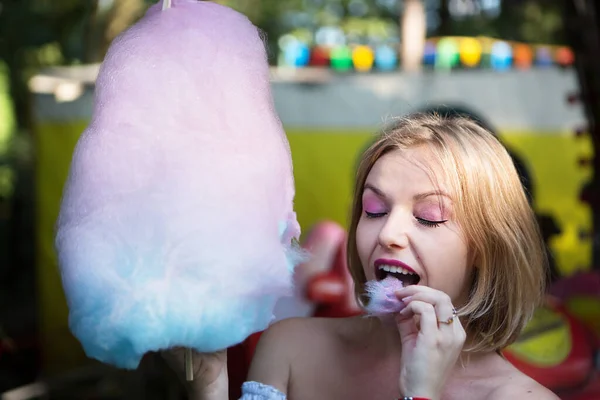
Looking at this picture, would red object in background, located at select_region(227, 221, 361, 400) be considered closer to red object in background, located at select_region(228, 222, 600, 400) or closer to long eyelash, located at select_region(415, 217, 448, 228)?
red object in background, located at select_region(228, 222, 600, 400)

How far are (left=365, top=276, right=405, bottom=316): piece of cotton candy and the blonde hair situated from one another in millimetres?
Result: 140

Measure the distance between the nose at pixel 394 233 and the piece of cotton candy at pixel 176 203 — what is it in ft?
0.46

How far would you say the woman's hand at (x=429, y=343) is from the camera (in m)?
1.10

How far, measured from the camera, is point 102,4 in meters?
5.68

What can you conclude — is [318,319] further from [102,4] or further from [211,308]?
[102,4]

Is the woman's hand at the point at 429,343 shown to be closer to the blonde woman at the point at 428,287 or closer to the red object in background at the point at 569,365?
the blonde woman at the point at 428,287

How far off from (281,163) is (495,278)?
0.43 metres

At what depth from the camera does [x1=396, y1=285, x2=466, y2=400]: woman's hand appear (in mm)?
1096

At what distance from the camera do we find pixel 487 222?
123 cm

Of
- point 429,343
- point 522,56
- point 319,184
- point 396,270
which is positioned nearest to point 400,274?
point 396,270

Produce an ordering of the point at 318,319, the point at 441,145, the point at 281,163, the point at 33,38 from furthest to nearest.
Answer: the point at 33,38 < the point at 318,319 < the point at 441,145 < the point at 281,163

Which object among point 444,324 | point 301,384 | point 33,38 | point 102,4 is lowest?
point 301,384

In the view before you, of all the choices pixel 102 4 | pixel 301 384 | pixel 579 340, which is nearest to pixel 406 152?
pixel 301 384

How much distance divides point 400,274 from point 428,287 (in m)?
0.06
